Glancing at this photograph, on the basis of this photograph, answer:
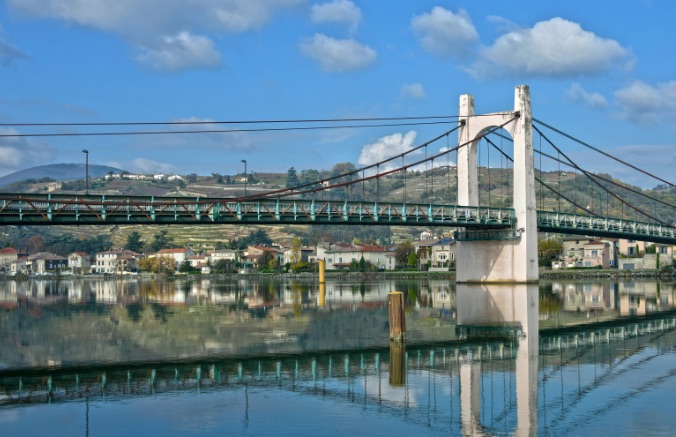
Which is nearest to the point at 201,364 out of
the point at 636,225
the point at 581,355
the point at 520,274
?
the point at 581,355

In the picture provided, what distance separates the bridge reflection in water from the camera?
18.5 m

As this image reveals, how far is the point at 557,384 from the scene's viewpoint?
21.8 m

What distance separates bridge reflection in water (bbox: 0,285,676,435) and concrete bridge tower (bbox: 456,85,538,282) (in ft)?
147

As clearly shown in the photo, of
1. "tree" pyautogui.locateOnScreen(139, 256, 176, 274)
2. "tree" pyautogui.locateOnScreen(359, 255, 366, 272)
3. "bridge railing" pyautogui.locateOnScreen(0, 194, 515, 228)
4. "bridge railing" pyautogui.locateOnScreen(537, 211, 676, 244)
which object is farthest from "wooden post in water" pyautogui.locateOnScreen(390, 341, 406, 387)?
"tree" pyautogui.locateOnScreen(139, 256, 176, 274)

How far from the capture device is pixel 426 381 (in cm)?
2234

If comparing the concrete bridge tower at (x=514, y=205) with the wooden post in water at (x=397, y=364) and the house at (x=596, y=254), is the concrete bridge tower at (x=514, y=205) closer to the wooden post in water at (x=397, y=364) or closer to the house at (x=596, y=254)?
the wooden post in water at (x=397, y=364)

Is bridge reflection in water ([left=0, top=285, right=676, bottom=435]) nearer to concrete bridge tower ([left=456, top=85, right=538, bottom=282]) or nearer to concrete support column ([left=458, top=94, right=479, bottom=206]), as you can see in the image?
concrete bridge tower ([left=456, top=85, right=538, bottom=282])

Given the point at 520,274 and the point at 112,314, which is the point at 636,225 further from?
the point at 112,314

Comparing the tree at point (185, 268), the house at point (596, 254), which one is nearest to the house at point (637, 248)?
the house at point (596, 254)

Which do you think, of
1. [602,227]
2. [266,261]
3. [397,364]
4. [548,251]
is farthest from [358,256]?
[397,364]

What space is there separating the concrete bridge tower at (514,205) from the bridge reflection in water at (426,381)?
4473cm

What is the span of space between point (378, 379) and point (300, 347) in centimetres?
765

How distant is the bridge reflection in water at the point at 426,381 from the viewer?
18.5 meters

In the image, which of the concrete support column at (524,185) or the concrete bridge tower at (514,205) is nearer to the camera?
the concrete support column at (524,185)
